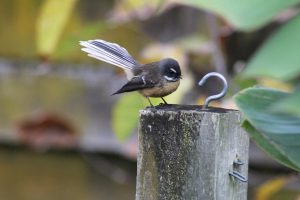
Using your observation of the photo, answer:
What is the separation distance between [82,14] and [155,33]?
368 mm

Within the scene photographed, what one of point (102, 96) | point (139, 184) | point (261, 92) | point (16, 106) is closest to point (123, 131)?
point (139, 184)

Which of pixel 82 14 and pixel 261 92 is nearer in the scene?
pixel 261 92

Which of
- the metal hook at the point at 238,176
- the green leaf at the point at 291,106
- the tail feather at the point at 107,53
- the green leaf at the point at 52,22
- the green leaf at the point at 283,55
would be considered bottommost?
the metal hook at the point at 238,176

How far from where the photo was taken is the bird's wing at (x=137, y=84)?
36.3 inches

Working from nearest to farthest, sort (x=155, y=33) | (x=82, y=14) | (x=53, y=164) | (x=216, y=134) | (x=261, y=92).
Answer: (x=261, y=92) < (x=216, y=134) < (x=155, y=33) < (x=82, y=14) < (x=53, y=164)

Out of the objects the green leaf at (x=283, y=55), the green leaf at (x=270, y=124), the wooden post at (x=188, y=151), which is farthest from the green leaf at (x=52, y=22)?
the green leaf at (x=283, y=55)

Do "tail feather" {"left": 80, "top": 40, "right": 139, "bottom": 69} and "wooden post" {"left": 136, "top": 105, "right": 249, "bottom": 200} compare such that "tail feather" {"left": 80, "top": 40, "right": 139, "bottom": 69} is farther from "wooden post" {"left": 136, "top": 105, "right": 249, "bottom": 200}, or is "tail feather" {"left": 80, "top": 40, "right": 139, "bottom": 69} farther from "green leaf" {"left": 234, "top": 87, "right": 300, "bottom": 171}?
"green leaf" {"left": 234, "top": 87, "right": 300, "bottom": 171}

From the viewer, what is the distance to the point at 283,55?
0.38 metres

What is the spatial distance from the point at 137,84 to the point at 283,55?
22.2 inches

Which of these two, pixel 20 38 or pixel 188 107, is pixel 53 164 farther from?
pixel 188 107

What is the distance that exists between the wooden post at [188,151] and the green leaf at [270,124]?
0.14 metres

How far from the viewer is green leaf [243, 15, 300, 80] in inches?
14.6

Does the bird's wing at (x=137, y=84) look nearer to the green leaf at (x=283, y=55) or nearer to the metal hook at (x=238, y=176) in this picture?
the metal hook at (x=238, y=176)

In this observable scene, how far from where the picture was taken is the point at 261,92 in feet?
1.86
